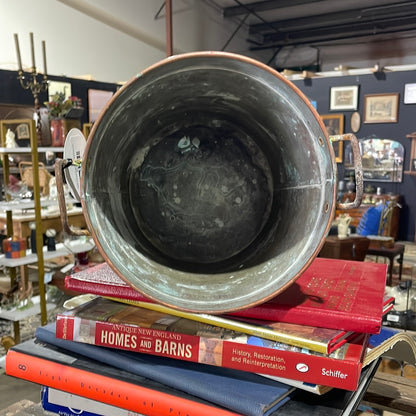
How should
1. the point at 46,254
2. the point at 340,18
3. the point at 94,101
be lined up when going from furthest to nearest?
the point at 340,18 < the point at 94,101 < the point at 46,254

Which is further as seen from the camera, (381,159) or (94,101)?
(381,159)

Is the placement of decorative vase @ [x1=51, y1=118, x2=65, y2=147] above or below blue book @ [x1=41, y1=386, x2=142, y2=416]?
above

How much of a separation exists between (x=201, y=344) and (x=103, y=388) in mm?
177

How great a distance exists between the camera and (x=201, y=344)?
2.19ft

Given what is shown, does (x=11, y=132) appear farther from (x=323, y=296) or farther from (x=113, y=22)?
(x=113, y=22)

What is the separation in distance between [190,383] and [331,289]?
0.91 ft

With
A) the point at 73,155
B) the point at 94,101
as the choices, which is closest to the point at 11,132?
the point at 73,155

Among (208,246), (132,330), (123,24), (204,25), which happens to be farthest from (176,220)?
(204,25)

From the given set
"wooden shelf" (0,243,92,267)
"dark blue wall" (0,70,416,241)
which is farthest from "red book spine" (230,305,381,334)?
"dark blue wall" (0,70,416,241)

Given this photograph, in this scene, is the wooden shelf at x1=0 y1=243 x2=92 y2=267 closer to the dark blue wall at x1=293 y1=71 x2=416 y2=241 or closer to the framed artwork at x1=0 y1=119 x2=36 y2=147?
the framed artwork at x1=0 y1=119 x2=36 y2=147

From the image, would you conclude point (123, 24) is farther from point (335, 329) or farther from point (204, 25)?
point (335, 329)

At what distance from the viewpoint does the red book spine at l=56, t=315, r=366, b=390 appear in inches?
23.5

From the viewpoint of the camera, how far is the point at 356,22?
32.3 feet

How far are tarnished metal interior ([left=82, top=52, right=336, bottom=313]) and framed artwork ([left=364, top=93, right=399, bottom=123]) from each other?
7.22 m
